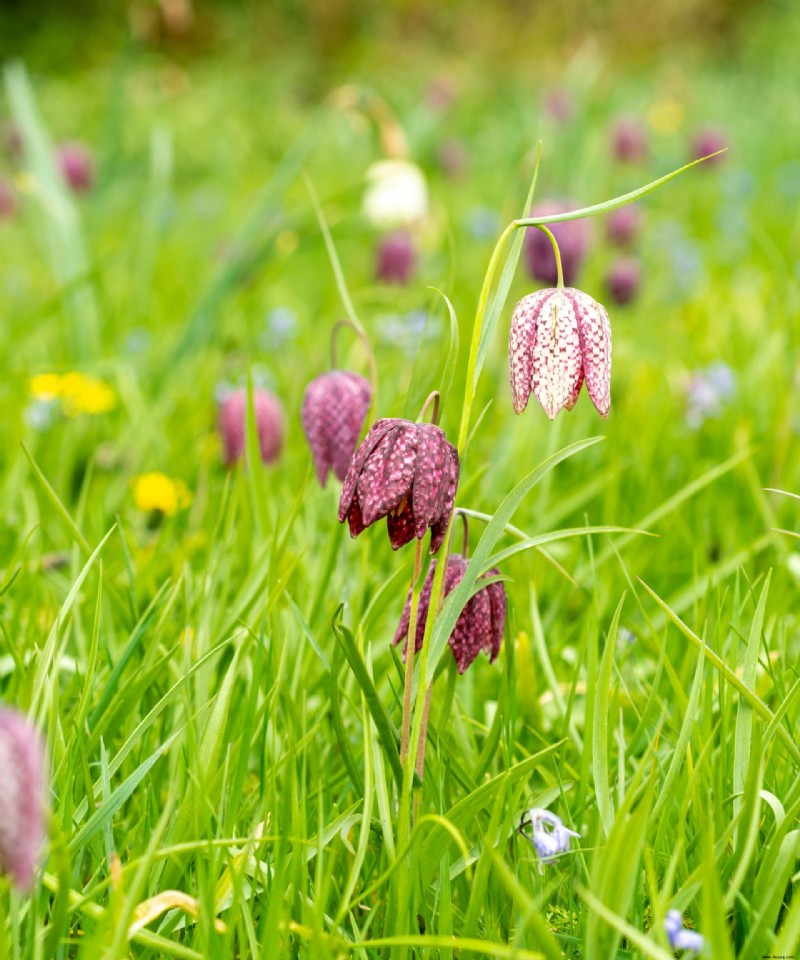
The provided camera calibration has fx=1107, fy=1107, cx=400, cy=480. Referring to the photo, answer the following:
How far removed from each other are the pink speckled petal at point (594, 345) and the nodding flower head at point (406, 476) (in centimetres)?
12

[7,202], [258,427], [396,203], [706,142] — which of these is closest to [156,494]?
[258,427]

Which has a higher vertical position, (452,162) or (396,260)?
(452,162)

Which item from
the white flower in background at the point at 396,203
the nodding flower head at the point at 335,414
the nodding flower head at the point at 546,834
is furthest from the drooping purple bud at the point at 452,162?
the nodding flower head at the point at 546,834

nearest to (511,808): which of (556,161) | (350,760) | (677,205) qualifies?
(350,760)

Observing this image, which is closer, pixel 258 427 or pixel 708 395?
pixel 258 427

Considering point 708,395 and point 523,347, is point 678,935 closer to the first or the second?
point 523,347

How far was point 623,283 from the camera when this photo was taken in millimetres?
2924

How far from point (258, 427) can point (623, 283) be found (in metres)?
1.50

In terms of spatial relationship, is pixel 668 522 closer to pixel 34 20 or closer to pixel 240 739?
pixel 240 739

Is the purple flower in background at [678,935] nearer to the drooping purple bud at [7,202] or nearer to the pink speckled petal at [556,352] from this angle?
the pink speckled petal at [556,352]

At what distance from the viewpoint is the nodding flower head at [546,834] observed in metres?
0.90

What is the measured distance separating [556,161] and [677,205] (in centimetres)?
166

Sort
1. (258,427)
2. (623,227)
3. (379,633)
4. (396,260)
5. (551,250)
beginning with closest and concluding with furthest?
1. (379,633)
2. (258,427)
3. (551,250)
4. (396,260)
5. (623,227)

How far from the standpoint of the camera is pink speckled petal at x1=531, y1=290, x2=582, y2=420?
2.84ft
